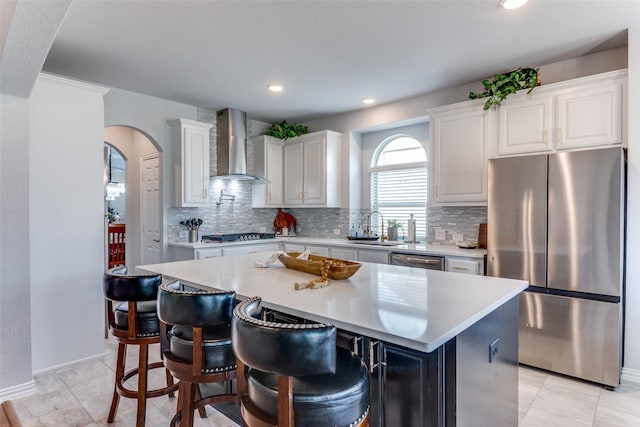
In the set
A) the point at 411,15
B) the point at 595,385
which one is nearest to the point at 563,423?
the point at 595,385

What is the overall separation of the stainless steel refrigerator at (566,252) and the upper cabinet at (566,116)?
14.4 inches

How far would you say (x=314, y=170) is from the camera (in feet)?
16.6

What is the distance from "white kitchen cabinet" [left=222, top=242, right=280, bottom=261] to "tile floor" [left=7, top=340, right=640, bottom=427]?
170 centimetres

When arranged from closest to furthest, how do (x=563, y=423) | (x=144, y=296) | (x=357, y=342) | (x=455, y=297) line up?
(x=357, y=342) → (x=455, y=297) → (x=144, y=296) → (x=563, y=423)

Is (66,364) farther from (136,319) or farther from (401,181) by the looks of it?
(401,181)

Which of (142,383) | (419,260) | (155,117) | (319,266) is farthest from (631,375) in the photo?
(155,117)

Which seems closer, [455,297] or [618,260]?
[455,297]

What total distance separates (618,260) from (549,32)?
5.89ft

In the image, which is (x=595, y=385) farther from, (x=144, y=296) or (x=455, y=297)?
(x=144, y=296)

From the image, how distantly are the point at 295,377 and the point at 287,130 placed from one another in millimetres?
4605

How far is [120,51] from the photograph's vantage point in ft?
9.95

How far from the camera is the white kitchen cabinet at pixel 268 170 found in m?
5.28

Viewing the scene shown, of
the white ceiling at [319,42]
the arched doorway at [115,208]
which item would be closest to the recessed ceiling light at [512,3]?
the white ceiling at [319,42]

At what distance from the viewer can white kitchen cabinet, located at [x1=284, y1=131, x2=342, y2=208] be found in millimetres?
4957
